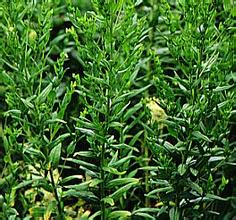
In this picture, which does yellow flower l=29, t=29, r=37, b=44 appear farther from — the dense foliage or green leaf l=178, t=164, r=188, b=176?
green leaf l=178, t=164, r=188, b=176

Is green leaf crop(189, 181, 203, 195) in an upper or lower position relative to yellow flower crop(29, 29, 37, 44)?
lower

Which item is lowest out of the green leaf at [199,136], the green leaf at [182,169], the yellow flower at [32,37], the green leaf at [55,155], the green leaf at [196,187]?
the green leaf at [196,187]

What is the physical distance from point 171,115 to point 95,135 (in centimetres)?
34

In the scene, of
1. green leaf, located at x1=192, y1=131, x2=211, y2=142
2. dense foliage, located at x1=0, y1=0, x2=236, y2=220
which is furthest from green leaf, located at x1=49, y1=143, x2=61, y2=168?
green leaf, located at x1=192, y1=131, x2=211, y2=142

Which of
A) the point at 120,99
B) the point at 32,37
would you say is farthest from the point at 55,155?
the point at 32,37

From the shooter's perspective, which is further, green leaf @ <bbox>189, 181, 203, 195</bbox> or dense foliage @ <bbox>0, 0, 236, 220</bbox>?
green leaf @ <bbox>189, 181, 203, 195</bbox>

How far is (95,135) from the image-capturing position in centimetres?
256

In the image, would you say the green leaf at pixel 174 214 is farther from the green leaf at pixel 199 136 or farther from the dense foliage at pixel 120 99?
the green leaf at pixel 199 136

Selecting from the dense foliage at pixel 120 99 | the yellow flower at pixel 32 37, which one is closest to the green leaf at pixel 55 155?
the dense foliage at pixel 120 99

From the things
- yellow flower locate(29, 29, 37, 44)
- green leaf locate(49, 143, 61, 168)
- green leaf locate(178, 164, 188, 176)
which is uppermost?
yellow flower locate(29, 29, 37, 44)

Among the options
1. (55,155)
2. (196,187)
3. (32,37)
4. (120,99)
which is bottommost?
(196,187)

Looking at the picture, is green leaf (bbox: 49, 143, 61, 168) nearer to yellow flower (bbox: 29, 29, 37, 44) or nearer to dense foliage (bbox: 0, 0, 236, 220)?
dense foliage (bbox: 0, 0, 236, 220)

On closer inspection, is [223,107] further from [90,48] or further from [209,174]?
[90,48]

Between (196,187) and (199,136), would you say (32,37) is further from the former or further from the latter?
(196,187)
